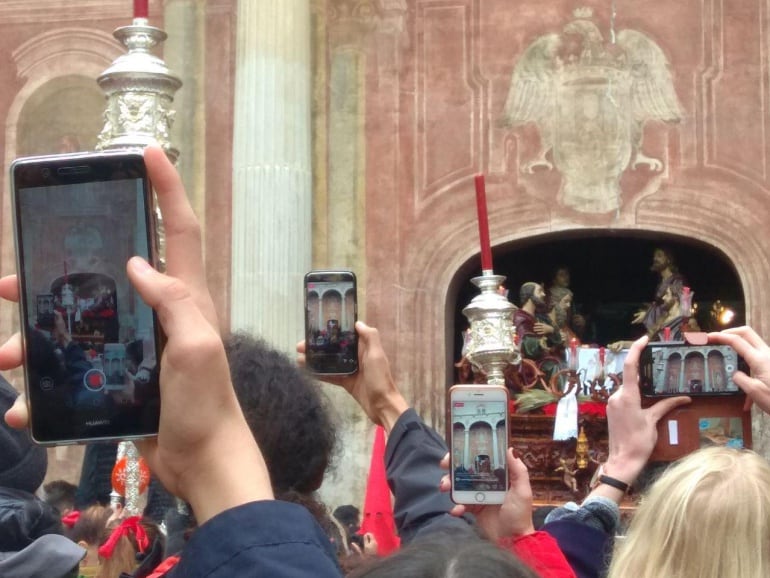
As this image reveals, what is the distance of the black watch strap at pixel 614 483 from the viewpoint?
330 centimetres

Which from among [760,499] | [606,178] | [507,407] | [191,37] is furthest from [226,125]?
[760,499]

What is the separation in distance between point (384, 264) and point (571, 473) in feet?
7.48

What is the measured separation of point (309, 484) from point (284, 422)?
0.43ft

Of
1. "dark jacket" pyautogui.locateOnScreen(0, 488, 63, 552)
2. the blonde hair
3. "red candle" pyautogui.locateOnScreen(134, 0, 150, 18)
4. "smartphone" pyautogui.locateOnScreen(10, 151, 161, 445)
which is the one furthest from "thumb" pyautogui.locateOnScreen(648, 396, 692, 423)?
"red candle" pyautogui.locateOnScreen(134, 0, 150, 18)

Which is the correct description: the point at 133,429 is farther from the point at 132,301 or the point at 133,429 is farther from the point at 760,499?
the point at 760,499

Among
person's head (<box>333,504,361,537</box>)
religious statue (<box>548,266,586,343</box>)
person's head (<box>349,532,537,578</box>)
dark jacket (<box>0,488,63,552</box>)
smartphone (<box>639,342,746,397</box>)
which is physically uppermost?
religious statue (<box>548,266,586,343</box>)

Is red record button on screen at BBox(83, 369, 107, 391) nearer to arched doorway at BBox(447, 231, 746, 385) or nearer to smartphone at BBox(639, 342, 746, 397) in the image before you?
smartphone at BBox(639, 342, 746, 397)

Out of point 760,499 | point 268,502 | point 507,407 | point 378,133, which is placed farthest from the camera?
point 378,133

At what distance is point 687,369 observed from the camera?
3.42 metres

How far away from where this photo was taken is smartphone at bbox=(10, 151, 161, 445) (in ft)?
6.72

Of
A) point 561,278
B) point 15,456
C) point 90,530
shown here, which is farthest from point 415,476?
point 561,278

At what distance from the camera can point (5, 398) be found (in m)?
2.95

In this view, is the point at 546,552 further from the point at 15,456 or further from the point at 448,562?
the point at 448,562

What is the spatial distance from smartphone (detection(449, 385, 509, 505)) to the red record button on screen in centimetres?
139
